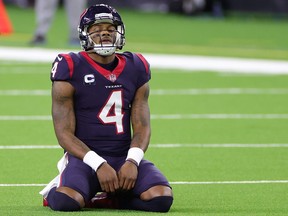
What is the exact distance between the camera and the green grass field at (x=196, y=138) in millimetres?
7215

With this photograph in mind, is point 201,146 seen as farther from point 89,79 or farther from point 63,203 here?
point 63,203

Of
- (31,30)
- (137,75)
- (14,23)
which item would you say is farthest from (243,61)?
(137,75)

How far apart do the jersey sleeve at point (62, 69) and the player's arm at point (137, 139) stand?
1.58ft

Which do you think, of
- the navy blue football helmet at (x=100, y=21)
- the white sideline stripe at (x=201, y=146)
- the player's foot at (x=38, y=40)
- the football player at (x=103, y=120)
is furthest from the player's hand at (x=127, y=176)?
the player's foot at (x=38, y=40)

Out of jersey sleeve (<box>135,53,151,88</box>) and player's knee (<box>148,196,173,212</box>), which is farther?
jersey sleeve (<box>135,53,151,88</box>)

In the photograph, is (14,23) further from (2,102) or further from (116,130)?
(116,130)


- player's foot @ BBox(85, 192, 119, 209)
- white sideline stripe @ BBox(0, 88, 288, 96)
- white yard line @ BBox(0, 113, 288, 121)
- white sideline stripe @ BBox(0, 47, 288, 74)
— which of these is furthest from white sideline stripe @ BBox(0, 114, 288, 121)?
player's foot @ BBox(85, 192, 119, 209)

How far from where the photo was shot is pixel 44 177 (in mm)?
8094

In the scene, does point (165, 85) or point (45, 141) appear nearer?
point (45, 141)

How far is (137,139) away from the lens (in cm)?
690

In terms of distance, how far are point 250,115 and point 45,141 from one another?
2586 mm

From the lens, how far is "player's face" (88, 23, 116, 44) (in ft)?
22.6

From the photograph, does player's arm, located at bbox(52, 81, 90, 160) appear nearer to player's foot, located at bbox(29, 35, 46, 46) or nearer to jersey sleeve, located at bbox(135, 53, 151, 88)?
jersey sleeve, located at bbox(135, 53, 151, 88)

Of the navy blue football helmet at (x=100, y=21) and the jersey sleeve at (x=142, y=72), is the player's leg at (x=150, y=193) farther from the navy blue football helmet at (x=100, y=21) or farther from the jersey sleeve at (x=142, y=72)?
the navy blue football helmet at (x=100, y=21)
